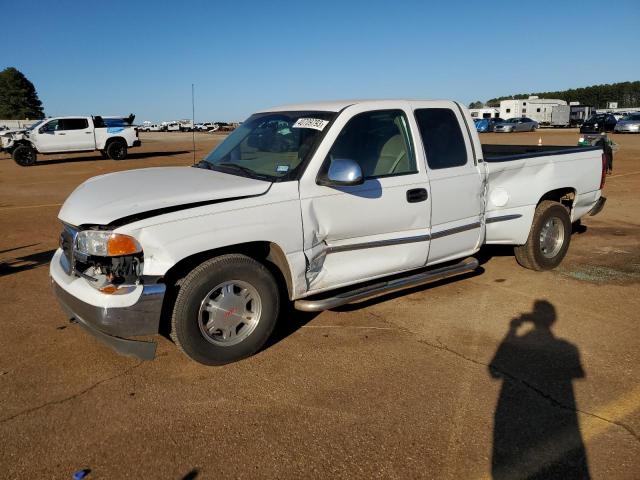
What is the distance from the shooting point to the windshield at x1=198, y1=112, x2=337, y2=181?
13.5 feet

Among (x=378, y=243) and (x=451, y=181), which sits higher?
(x=451, y=181)

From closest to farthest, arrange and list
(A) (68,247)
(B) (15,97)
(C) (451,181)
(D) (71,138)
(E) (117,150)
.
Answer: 1. (A) (68,247)
2. (C) (451,181)
3. (D) (71,138)
4. (E) (117,150)
5. (B) (15,97)

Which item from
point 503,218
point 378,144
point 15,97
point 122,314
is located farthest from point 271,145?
point 15,97

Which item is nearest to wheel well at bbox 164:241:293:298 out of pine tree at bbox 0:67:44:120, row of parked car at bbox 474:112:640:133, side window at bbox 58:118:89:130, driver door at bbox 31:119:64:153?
driver door at bbox 31:119:64:153

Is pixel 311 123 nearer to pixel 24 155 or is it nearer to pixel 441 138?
pixel 441 138

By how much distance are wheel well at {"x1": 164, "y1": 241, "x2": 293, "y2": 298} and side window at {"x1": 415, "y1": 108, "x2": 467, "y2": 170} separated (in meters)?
1.61

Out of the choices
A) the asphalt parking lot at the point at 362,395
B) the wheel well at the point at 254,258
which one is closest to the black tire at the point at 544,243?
the asphalt parking lot at the point at 362,395

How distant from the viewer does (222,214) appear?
11.7 feet

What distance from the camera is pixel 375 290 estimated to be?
14.0ft

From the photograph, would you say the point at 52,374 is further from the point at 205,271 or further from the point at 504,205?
the point at 504,205

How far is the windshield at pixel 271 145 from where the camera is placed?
4.11 m

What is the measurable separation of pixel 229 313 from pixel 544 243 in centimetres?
388

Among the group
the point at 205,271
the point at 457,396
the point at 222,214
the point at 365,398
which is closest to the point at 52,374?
the point at 205,271

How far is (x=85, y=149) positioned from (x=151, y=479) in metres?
22.5
